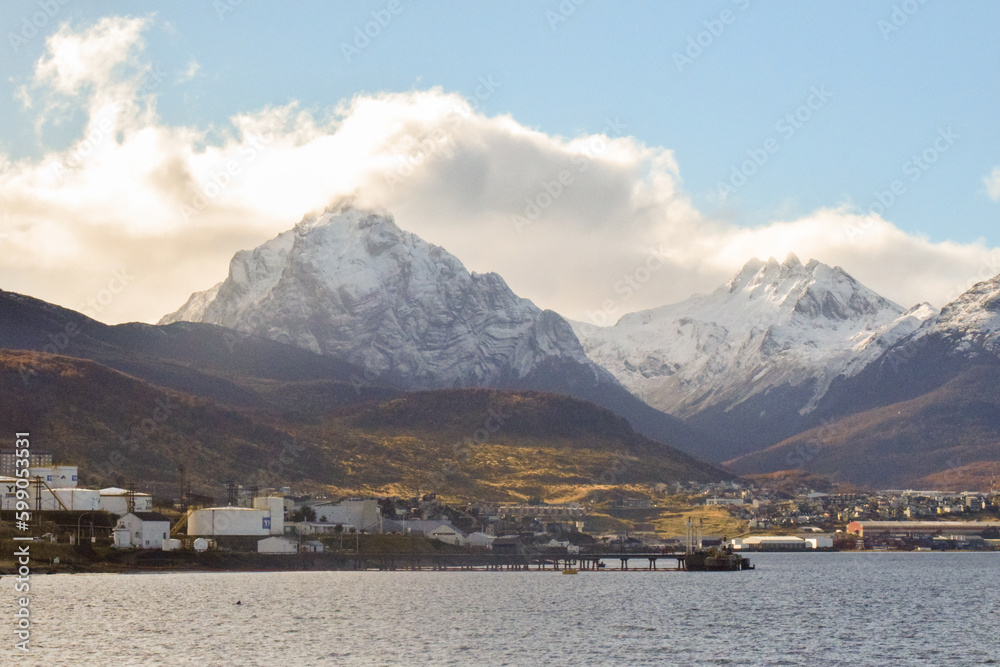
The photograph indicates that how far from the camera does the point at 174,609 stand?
142 metres

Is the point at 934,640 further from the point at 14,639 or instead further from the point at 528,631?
the point at 14,639

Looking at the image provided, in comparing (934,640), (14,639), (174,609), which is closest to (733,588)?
(934,640)

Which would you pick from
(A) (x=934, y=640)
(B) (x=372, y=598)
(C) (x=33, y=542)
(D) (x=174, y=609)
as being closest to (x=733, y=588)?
(B) (x=372, y=598)

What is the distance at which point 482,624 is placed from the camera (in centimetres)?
13338

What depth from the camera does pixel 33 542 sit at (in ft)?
614

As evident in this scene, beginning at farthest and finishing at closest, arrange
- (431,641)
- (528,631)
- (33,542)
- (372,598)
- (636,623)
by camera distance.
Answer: (33,542), (372,598), (636,623), (528,631), (431,641)

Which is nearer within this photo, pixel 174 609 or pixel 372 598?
pixel 174 609

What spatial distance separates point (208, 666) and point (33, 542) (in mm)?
95256

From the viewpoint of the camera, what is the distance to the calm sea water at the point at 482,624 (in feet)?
Result: 358

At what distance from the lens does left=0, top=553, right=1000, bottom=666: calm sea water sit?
109m

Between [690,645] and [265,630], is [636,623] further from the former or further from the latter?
[265,630]

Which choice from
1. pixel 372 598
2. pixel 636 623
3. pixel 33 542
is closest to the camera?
pixel 636 623

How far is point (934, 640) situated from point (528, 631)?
36229 mm

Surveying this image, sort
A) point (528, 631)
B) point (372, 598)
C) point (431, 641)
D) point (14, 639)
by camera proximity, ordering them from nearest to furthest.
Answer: point (14, 639) < point (431, 641) < point (528, 631) < point (372, 598)
